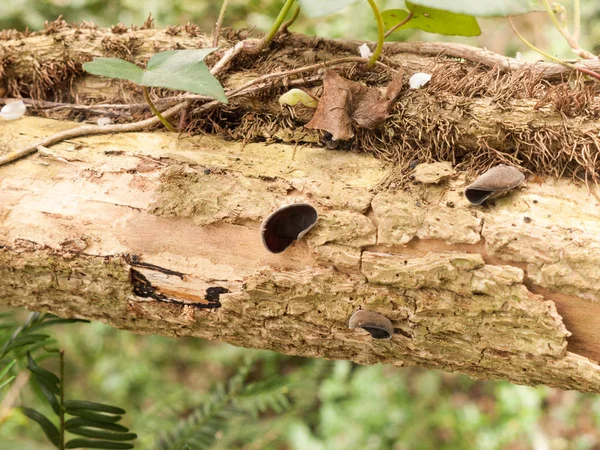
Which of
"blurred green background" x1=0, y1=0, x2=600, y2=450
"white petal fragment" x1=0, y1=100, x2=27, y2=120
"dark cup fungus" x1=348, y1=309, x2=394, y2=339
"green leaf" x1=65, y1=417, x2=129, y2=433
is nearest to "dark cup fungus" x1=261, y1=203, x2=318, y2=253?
"dark cup fungus" x1=348, y1=309, x2=394, y2=339

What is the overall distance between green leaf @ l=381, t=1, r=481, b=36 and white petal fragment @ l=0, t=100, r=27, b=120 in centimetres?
132

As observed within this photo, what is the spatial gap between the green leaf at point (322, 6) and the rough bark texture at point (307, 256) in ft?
1.56

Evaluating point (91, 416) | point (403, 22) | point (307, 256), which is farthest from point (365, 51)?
point (91, 416)

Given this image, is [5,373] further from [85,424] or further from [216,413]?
[216,413]

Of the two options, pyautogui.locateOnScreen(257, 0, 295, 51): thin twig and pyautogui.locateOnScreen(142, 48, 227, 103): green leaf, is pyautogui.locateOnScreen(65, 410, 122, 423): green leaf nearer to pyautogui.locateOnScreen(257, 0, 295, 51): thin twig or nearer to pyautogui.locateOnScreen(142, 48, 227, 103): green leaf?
pyautogui.locateOnScreen(142, 48, 227, 103): green leaf

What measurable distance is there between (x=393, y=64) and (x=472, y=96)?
0.91 ft

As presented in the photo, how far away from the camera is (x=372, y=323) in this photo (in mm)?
1282

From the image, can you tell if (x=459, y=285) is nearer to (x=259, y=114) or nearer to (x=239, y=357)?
(x=259, y=114)

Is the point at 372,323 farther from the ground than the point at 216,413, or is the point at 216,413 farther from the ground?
the point at 372,323

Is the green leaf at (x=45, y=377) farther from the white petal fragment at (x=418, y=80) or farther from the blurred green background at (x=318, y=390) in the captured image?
the white petal fragment at (x=418, y=80)

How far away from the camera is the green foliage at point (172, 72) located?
4.15 feet

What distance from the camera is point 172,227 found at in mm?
1420

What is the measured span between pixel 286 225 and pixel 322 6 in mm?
547

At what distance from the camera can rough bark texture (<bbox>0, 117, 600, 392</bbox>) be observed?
1.24 m
